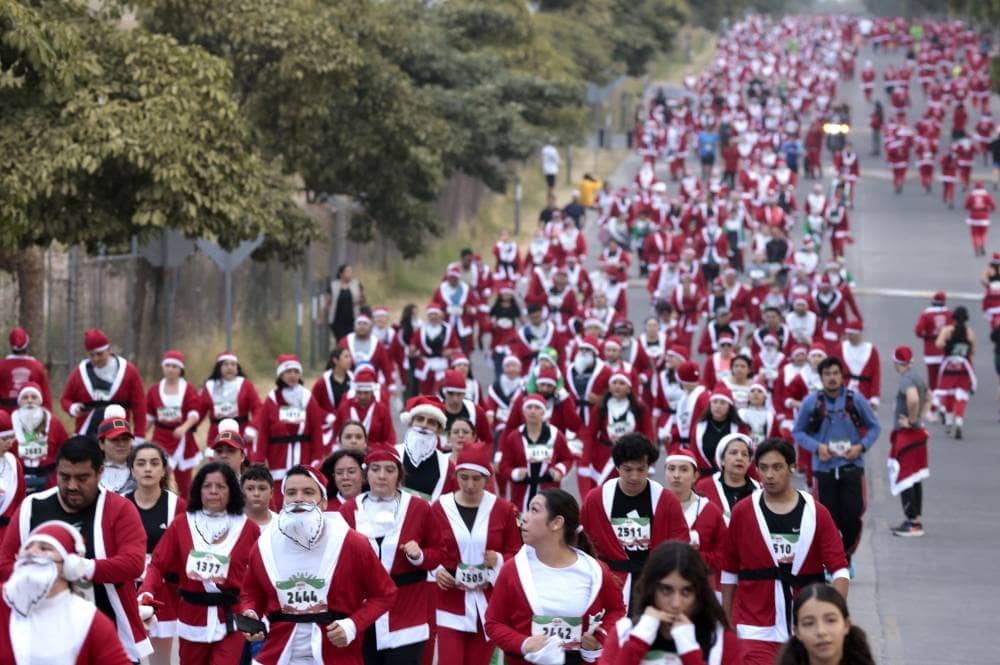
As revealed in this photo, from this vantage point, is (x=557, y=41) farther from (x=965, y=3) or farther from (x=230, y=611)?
(x=230, y=611)

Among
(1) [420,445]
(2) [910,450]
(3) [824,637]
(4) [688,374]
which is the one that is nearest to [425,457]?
(1) [420,445]

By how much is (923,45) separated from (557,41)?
147 feet

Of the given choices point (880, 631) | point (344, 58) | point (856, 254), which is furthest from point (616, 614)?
point (856, 254)

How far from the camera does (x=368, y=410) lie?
1606 centimetres

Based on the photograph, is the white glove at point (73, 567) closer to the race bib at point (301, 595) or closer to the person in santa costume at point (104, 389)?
the race bib at point (301, 595)

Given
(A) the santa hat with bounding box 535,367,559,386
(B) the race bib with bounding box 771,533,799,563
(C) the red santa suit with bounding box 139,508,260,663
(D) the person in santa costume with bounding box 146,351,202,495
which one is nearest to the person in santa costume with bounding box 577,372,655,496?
(A) the santa hat with bounding box 535,367,559,386

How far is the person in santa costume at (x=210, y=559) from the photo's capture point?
10195mm

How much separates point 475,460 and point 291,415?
18.9 ft

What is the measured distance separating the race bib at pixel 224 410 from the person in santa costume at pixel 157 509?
5.56 meters

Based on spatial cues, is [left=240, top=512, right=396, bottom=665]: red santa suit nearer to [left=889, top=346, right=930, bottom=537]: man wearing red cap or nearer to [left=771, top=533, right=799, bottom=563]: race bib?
[left=771, top=533, right=799, bottom=563]: race bib

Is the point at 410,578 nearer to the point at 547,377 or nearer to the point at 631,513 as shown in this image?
the point at 631,513

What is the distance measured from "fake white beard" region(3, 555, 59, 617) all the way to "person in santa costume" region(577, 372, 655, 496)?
9944mm

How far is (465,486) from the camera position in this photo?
10.6m

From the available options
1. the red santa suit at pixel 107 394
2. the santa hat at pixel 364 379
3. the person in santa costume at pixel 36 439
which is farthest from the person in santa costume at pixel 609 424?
the person in santa costume at pixel 36 439
